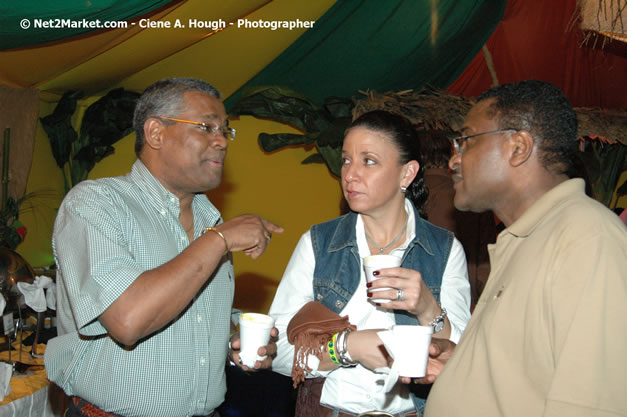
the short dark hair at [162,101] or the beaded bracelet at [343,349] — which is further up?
the short dark hair at [162,101]

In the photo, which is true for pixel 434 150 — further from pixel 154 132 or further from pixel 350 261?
pixel 154 132

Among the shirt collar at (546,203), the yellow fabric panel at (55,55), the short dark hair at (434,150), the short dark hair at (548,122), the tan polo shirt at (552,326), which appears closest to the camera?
the tan polo shirt at (552,326)

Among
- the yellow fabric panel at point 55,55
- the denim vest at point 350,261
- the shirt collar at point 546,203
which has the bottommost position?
the denim vest at point 350,261

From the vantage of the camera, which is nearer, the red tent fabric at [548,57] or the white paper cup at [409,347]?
the white paper cup at [409,347]

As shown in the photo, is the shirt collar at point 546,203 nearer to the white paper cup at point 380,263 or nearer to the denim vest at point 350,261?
the white paper cup at point 380,263

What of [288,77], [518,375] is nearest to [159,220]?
[518,375]

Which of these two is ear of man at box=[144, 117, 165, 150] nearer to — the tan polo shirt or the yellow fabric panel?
the tan polo shirt

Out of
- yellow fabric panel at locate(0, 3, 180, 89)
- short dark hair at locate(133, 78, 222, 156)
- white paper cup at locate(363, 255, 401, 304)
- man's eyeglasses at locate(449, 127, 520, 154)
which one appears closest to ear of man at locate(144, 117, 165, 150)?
short dark hair at locate(133, 78, 222, 156)

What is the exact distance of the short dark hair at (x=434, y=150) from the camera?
3.54 metres

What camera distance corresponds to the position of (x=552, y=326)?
1.25m

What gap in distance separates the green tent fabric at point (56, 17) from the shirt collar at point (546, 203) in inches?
91.4

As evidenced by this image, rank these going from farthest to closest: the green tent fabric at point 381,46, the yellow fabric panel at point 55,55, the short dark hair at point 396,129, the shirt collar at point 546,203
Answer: the green tent fabric at point 381,46
the yellow fabric panel at point 55,55
the short dark hair at point 396,129
the shirt collar at point 546,203

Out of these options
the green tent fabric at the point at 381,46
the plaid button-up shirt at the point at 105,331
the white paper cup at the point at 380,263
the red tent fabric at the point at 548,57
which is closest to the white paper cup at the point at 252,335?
the plaid button-up shirt at the point at 105,331

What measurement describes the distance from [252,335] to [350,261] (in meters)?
0.58
